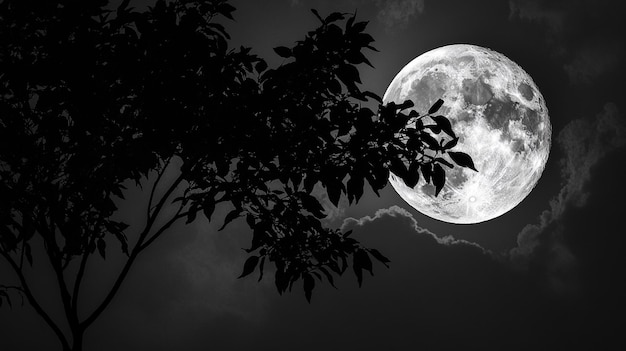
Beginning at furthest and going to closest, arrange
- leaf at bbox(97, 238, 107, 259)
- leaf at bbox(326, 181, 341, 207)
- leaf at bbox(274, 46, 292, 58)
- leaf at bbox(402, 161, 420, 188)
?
leaf at bbox(97, 238, 107, 259) < leaf at bbox(274, 46, 292, 58) < leaf at bbox(326, 181, 341, 207) < leaf at bbox(402, 161, 420, 188)

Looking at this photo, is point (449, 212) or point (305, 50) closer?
point (305, 50)

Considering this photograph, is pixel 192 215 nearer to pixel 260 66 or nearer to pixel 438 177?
pixel 260 66

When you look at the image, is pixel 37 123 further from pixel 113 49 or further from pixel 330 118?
pixel 330 118

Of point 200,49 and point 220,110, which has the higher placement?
point 200,49

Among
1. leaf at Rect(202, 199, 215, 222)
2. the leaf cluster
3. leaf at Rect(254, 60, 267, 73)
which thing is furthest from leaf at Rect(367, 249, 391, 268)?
leaf at Rect(254, 60, 267, 73)

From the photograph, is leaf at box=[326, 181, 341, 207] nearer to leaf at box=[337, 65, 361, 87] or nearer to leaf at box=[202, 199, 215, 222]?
leaf at box=[337, 65, 361, 87]

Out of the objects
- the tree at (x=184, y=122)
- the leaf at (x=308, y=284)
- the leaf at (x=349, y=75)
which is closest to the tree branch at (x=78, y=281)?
the tree at (x=184, y=122)

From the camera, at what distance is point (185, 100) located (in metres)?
5.13

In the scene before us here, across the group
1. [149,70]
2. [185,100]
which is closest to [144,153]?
[185,100]

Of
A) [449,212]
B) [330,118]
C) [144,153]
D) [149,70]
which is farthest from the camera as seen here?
[449,212]

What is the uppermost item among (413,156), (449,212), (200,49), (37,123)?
(449,212)

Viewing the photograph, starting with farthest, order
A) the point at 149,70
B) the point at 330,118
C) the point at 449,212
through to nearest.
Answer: the point at 449,212, the point at 149,70, the point at 330,118

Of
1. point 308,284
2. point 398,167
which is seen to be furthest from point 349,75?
point 308,284

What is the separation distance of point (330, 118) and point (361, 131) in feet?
1.28
